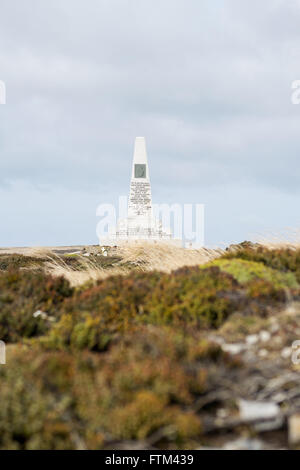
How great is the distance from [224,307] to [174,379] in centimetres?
197

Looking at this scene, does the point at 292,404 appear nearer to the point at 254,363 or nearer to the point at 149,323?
the point at 254,363

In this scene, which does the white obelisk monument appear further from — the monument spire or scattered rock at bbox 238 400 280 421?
scattered rock at bbox 238 400 280 421

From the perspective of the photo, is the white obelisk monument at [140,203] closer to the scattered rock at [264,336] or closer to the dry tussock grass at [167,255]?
the dry tussock grass at [167,255]

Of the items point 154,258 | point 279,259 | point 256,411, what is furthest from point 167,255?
point 256,411

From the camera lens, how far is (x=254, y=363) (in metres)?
5.03

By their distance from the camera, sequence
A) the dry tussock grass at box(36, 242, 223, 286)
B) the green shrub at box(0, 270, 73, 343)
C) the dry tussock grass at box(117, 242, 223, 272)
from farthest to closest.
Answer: the dry tussock grass at box(117, 242, 223, 272), the dry tussock grass at box(36, 242, 223, 286), the green shrub at box(0, 270, 73, 343)

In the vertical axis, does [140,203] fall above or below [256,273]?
above

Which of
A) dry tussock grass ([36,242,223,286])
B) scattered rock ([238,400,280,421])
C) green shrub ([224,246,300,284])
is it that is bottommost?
scattered rock ([238,400,280,421])

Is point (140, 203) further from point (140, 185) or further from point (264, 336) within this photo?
point (264, 336)

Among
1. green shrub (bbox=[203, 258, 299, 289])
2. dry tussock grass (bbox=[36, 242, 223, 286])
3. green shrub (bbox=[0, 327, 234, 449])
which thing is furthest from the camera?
dry tussock grass (bbox=[36, 242, 223, 286])

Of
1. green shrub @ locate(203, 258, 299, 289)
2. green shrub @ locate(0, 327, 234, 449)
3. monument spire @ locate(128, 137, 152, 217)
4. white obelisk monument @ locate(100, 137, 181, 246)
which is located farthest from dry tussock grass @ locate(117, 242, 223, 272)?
monument spire @ locate(128, 137, 152, 217)
